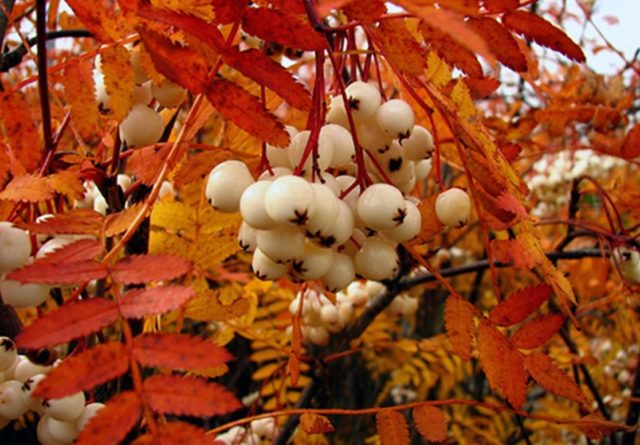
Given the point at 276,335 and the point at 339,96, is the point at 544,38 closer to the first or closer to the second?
the point at 339,96

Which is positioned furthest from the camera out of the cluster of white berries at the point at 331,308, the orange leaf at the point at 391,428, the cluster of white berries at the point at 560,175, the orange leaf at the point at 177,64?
the cluster of white berries at the point at 560,175

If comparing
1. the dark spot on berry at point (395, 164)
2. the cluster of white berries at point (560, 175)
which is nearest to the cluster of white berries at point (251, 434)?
the dark spot on berry at point (395, 164)

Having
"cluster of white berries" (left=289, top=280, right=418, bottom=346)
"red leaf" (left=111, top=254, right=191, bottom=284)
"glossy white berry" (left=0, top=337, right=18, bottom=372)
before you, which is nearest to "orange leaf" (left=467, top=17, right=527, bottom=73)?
"red leaf" (left=111, top=254, right=191, bottom=284)

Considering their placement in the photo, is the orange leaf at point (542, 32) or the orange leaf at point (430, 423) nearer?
the orange leaf at point (542, 32)

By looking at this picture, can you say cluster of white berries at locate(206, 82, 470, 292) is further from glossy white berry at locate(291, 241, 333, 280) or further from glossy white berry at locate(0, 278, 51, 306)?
glossy white berry at locate(0, 278, 51, 306)

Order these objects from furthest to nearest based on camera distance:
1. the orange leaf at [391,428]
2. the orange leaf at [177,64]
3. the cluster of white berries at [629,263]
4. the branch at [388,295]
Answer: the branch at [388,295] < the cluster of white berries at [629,263] < the orange leaf at [391,428] < the orange leaf at [177,64]

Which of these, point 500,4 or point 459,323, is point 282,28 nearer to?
point 500,4

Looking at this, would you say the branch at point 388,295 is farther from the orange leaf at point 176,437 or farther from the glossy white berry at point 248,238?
the orange leaf at point 176,437

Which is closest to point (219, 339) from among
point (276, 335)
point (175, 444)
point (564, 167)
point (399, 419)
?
point (276, 335)

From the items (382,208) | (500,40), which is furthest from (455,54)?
(382,208)
